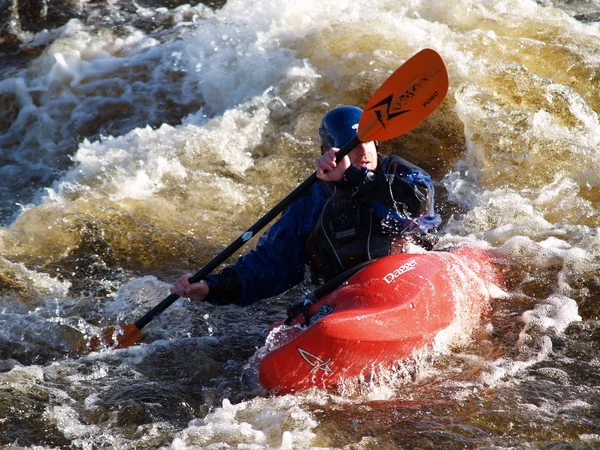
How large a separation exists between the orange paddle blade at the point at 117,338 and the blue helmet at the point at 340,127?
1430 millimetres

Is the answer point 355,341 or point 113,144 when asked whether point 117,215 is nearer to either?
point 113,144

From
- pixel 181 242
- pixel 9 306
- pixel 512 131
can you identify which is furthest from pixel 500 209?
pixel 9 306

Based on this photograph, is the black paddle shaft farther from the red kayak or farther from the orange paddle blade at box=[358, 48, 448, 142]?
the red kayak

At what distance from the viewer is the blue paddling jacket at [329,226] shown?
361 cm

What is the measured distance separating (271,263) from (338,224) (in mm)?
572

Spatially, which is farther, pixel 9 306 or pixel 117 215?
pixel 117 215

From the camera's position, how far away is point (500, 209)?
5074 millimetres

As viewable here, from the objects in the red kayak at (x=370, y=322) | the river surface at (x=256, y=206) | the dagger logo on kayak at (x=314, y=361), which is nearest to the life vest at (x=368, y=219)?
the red kayak at (x=370, y=322)

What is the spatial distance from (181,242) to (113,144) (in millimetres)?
1633

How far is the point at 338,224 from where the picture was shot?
3.71m

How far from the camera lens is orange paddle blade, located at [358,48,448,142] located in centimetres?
379

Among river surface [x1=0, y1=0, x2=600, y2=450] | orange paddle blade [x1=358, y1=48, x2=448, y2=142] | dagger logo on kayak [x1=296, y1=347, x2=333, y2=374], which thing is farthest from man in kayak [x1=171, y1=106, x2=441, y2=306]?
dagger logo on kayak [x1=296, y1=347, x2=333, y2=374]

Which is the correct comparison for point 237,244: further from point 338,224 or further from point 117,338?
point 117,338

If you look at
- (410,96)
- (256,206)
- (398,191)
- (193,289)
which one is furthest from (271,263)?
(256,206)
